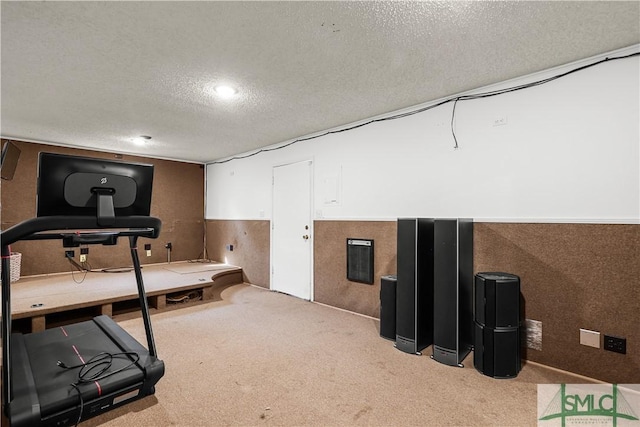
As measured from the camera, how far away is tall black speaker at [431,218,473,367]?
249cm

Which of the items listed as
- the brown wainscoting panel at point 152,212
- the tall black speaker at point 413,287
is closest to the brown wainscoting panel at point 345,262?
the tall black speaker at point 413,287

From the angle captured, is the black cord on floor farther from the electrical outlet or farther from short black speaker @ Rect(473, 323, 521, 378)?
the electrical outlet

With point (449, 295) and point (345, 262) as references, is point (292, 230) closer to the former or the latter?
point (345, 262)

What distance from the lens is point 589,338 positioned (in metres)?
2.26

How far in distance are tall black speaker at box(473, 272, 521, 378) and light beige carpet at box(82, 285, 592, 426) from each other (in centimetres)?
9

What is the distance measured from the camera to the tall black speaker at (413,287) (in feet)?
8.84

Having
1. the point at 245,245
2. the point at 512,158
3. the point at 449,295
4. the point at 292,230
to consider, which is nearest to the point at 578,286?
the point at 449,295

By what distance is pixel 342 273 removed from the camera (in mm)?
3941

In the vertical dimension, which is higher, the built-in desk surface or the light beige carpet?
the built-in desk surface

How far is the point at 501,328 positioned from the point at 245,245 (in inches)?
167

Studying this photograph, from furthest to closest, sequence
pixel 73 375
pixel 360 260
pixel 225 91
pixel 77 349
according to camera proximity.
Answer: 1. pixel 360 260
2. pixel 225 91
3. pixel 77 349
4. pixel 73 375

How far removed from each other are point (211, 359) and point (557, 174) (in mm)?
3196

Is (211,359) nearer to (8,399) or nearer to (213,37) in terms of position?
(8,399)

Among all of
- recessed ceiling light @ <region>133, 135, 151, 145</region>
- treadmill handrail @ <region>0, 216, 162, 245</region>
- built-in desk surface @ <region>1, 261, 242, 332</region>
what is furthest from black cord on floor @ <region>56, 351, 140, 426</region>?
recessed ceiling light @ <region>133, 135, 151, 145</region>
